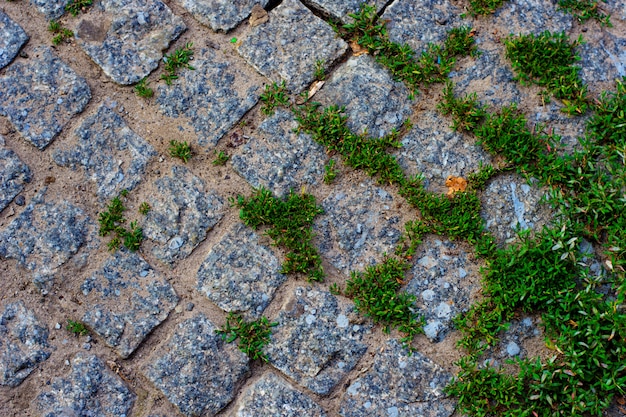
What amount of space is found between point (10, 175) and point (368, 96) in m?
1.89

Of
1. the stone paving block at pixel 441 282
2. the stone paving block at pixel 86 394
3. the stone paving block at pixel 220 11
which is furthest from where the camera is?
the stone paving block at pixel 220 11

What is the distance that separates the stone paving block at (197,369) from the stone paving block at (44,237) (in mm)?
679

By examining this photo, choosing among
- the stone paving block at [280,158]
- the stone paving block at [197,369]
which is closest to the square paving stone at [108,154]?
the stone paving block at [280,158]

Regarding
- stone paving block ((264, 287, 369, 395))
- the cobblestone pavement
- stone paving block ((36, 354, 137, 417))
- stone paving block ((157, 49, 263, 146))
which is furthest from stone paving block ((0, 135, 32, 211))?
stone paving block ((264, 287, 369, 395))

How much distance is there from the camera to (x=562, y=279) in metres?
3.08

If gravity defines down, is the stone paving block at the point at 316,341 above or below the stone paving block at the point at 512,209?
below

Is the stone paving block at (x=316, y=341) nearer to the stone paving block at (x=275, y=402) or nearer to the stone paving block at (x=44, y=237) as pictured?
the stone paving block at (x=275, y=402)

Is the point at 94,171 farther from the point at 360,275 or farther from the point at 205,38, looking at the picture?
the point at 360,275

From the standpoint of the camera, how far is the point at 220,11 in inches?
137

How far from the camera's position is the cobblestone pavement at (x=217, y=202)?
3059 millimetres

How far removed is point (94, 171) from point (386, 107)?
1.56m

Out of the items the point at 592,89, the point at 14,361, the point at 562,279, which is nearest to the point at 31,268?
the point at 14,361

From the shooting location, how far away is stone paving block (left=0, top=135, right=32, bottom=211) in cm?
320

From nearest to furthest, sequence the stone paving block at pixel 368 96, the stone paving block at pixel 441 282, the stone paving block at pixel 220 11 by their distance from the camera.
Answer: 1. the stone paving block at pixel 441 282
2. the stone paving block at pixel 368 96
3. the stone paving block at pixel 220 11
